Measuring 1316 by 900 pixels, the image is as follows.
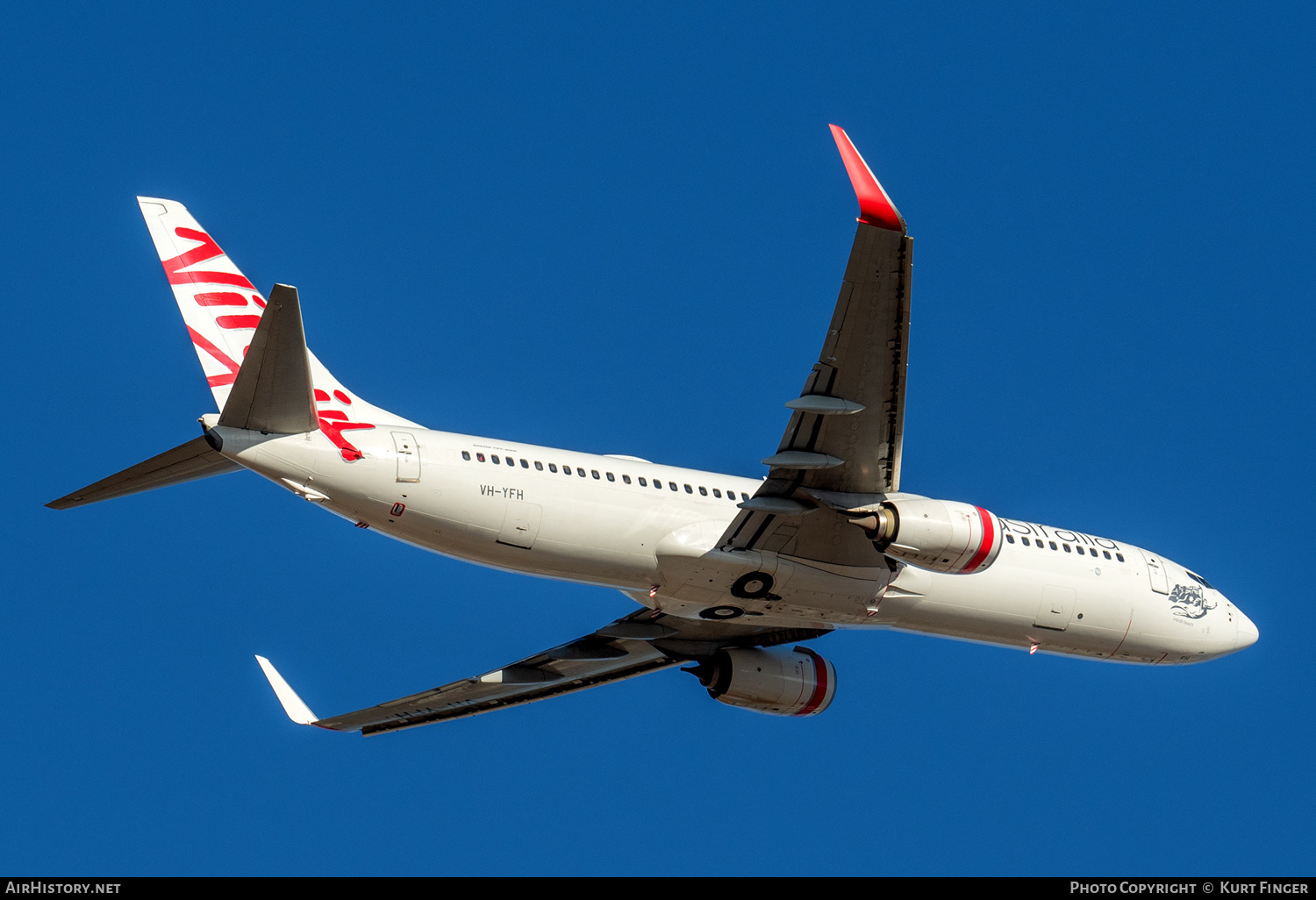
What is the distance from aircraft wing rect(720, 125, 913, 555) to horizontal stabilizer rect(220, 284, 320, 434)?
720cm

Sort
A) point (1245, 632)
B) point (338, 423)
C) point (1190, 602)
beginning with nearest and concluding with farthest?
1. point (338, 423)
2. point (1190, 602)
3. point (1245, 632)

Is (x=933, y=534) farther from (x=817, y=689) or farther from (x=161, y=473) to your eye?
(x=161, y=473)

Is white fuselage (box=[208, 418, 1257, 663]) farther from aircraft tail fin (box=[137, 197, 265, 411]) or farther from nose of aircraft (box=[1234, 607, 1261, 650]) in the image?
aircraft tail fin (box=[137, 197, 265, 411])

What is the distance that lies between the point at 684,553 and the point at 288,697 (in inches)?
414

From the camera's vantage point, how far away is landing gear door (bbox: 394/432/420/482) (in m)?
24.5

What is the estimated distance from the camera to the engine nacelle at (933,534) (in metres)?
25.4

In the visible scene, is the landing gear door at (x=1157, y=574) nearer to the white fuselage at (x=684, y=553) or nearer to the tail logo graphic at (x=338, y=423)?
the white fuselage at (x=684, y=553)

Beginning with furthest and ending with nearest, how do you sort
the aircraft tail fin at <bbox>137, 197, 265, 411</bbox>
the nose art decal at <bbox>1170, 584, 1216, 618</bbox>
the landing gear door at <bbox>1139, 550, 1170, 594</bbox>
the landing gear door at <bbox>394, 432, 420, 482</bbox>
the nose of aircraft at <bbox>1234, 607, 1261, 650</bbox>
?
the nose of aircraft at <bbox>1234, 607, 1261, 650</bbox> → the nose art decal at <bbox>1170, 584, 1216, 618</bbox> → the landing gear door at <bbox>1139, 550, 1170, 594</bbox> → the aircraft tail fin at <bbox>137, 197, 265, 411</bbox> → the landing gear door at <bbox>394, 432, 420, 482</bbox>

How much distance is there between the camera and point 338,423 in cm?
2494

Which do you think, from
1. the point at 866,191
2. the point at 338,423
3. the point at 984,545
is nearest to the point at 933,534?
the point at 984,545

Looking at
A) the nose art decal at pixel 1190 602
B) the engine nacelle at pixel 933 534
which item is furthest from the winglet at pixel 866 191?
the nose art decal at pixel 1190 602

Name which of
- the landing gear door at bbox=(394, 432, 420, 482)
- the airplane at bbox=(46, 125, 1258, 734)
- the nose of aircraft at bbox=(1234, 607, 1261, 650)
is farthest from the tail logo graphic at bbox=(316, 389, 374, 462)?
the nose of aircraft at bbox=(1234, 607, 1261, 650)
